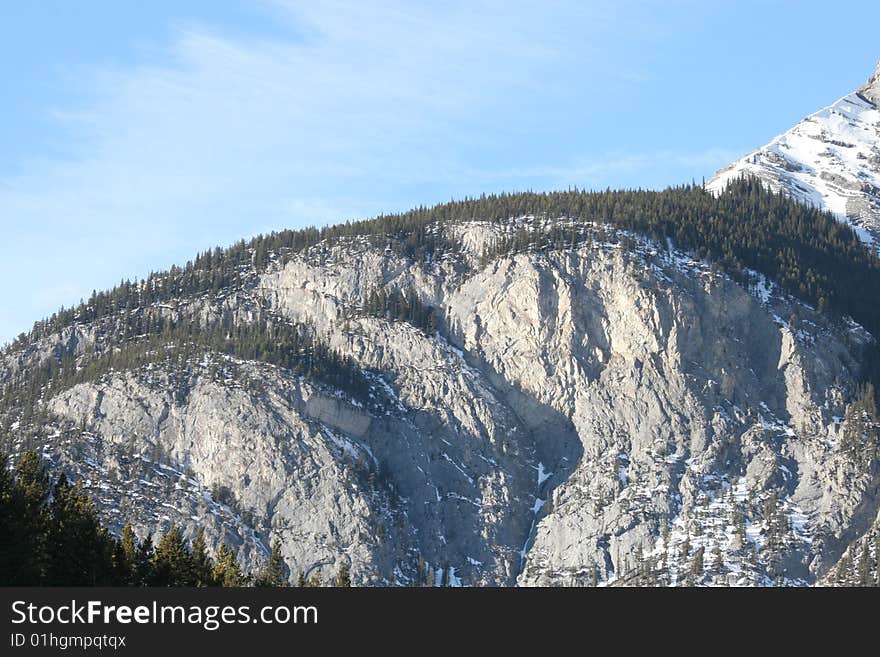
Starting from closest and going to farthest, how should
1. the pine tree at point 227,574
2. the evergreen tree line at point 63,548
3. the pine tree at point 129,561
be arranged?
the evergreen tree line at point 63,548, the pine tree at point 129,561, the pine tree at point 227,574

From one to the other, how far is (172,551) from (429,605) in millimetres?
56496

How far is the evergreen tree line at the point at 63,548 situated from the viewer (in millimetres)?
104125

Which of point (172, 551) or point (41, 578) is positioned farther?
point (172, 551)

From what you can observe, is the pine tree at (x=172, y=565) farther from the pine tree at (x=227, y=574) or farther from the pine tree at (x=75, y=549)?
the pine tree at (x=75, y=549)

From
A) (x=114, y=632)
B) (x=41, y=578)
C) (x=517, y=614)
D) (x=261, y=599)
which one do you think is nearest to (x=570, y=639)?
(x=517, y=614)

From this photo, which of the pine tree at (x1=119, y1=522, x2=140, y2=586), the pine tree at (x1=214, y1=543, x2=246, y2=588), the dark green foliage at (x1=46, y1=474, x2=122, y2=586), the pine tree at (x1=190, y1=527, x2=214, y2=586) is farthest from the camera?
the pine tree at (x1=214, y1=543, x2=246, y2=588)

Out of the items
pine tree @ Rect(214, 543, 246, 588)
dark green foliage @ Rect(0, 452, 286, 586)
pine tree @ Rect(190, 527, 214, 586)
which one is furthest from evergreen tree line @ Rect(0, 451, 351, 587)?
pine tree @ Rect(214, 543, 246, 588)

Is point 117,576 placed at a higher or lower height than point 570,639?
higher

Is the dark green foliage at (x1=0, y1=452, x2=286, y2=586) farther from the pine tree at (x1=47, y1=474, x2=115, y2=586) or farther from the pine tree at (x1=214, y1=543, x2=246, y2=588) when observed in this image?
the pine tree at (x1=214, y1=543, x2=246, y2=588)

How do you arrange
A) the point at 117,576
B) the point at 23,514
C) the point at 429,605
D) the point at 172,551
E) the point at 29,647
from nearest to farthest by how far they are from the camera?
the point at 29,647 < the point at 429,605 < the point at 23,514 < the point at 117,576 < the point at 172,551

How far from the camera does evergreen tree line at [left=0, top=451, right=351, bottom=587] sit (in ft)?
342

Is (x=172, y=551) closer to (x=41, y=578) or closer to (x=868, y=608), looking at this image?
(x=41, y=578)

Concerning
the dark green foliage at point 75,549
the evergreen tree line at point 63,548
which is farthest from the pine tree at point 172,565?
the dark green foliage at point 75,549

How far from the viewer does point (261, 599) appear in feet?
265
